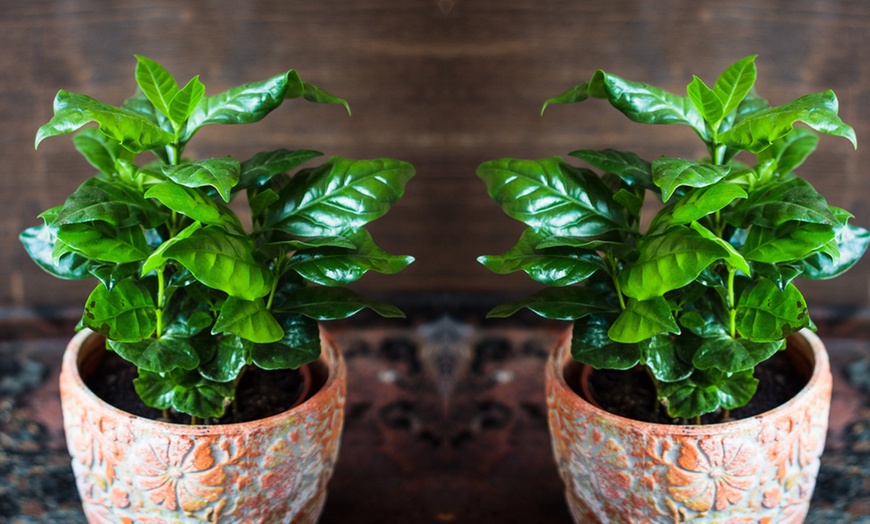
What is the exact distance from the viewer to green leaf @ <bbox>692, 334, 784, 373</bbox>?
110 cm

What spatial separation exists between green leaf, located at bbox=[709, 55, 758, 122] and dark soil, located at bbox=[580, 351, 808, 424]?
0.42 meters

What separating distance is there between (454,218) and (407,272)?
0.92 ft

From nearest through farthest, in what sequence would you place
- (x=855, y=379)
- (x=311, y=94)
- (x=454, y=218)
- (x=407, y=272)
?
(x=311, y=94) < (x=855, y=379) < (x=454, y=218) < (x=407, y=272)

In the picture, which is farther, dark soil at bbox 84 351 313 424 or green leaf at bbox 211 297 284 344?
dark soil at bbox 84 351 313 424

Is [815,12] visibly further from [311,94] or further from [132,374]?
[132,374]

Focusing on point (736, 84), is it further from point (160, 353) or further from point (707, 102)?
point (160, 353)

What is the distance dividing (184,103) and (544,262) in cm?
51

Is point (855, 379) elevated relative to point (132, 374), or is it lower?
lower

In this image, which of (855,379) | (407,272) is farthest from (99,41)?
(855,379)

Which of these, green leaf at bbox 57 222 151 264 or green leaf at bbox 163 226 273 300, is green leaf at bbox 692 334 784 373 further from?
green leaf at bbox 57 222 151 264

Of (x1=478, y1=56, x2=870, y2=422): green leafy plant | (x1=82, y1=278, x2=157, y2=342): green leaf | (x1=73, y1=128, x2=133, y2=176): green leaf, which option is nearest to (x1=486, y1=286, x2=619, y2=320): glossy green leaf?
(x1=478, y1=56, x2=870, y2=422): green leafy plant

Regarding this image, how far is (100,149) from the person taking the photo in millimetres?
1229

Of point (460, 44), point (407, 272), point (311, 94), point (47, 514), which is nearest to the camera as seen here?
point (311, 94)

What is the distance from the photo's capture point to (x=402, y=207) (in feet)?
7.14
